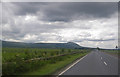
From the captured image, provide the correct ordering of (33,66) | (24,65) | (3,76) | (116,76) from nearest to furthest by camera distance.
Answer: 1. (3,76)
2. (116,76)
3. (24,65)
4. (33,66)

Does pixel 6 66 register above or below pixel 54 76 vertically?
above

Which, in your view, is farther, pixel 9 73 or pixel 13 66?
pixel 13 66

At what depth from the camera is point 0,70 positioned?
468 inches

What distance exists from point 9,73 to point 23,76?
2.68ft

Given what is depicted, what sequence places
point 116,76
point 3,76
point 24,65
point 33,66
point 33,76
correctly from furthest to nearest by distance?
point 33,66, point 24,65, point 116,76, point 33,76, point 3,76

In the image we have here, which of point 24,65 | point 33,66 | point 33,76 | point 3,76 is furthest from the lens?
point 33,66

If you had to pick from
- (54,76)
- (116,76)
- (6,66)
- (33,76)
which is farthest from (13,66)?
(116,76)

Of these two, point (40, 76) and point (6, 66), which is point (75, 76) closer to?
point (40, 76)

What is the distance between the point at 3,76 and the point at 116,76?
272 inches

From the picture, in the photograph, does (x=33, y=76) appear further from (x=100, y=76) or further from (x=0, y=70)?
(x=100, y=76)

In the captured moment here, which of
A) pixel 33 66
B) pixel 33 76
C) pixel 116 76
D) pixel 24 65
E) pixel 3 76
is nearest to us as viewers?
pixel 3 76

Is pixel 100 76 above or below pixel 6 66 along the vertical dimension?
below

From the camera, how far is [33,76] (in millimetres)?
12078

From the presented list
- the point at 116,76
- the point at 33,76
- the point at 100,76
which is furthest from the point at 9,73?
the point at 116,76
